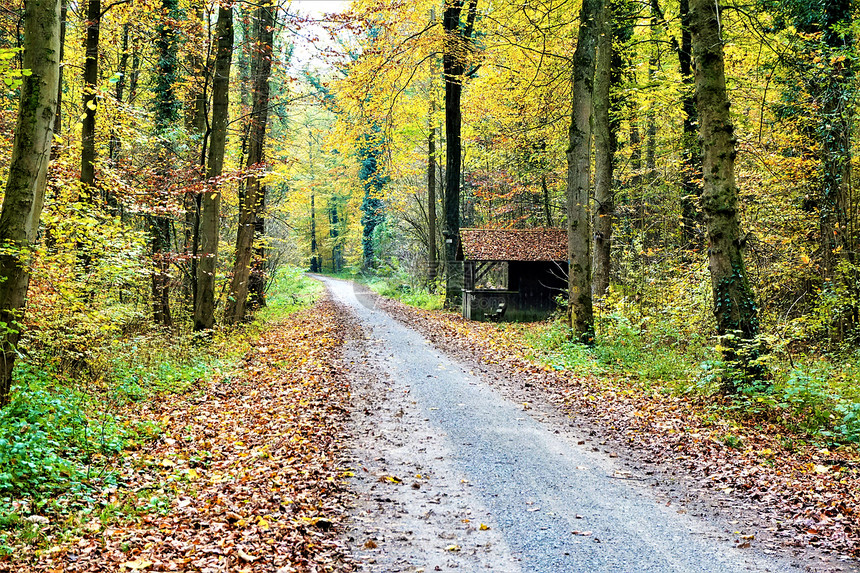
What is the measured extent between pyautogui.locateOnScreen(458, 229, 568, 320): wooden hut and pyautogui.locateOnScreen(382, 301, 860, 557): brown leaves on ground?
10248mm

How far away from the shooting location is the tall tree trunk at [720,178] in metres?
8.67

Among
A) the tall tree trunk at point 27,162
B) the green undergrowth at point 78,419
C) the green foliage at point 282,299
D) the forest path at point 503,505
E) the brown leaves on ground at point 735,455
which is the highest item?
the tall tree trunk at point 27,162

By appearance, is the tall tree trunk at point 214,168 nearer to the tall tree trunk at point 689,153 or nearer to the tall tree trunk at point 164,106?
the tall tree trunk at point 164,106

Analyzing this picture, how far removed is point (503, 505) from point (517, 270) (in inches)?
665

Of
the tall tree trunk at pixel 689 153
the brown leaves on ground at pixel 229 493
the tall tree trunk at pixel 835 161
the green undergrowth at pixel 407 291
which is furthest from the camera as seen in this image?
the green undergrowth at pixel 407 291

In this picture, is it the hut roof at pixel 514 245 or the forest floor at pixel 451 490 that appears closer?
the forest floor at pixel 451 490

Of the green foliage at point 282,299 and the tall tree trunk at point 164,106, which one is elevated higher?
the tall tree trunk at point 164,106

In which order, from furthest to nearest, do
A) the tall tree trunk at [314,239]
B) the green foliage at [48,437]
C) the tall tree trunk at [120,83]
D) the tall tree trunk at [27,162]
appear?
the tall tree trunk at [314,239], the tall tree trunk at [120,83], the tall tree trunk at [27,162], the green foliage at [48,437]

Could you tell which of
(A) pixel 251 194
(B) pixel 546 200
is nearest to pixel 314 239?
(B) pixel 546 200

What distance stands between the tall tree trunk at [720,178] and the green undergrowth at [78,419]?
26.6 feet

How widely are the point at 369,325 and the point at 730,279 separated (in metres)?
12.9

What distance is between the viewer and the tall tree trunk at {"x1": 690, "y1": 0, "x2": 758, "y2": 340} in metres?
8.67

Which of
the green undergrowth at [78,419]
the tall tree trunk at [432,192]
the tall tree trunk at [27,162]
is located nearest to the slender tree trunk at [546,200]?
the tall tree trunk at [432,192]

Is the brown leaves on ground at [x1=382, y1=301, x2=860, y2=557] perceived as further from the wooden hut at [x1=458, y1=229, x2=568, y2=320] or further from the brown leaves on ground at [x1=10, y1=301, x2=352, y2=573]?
the wooden hut at [x1=458, y1=229, x2=568, y2=320]
